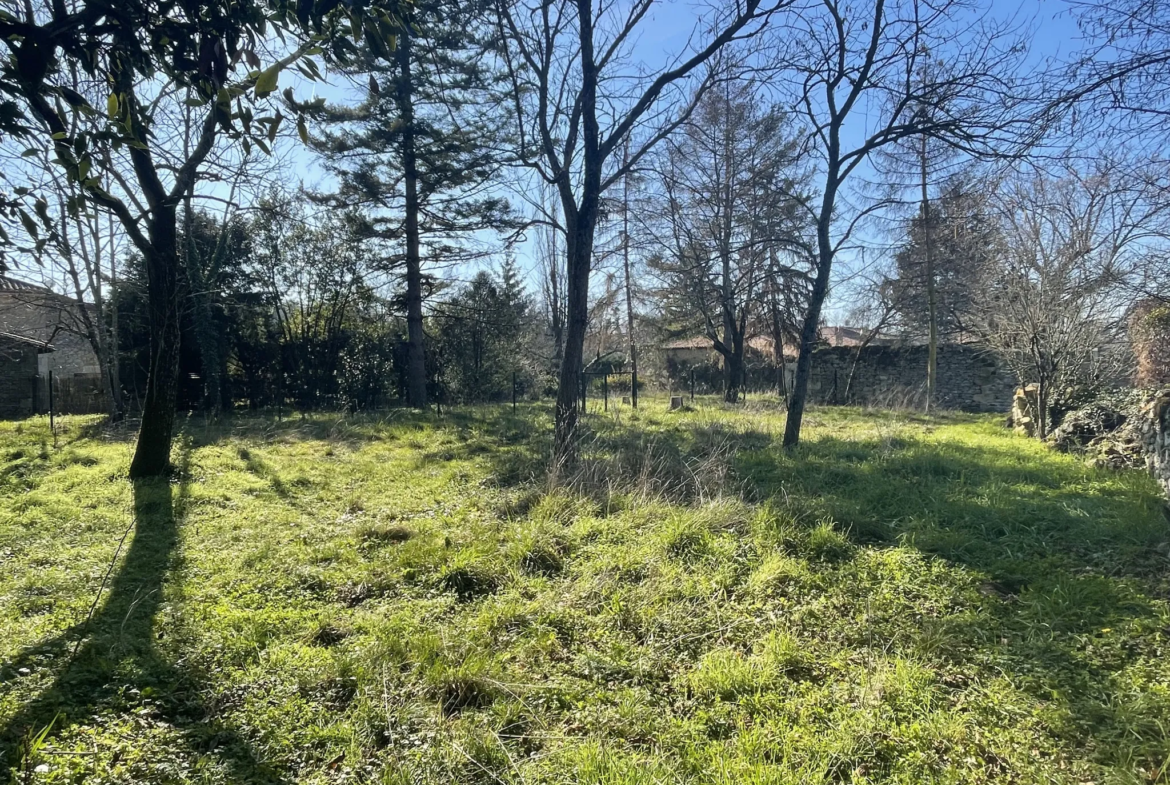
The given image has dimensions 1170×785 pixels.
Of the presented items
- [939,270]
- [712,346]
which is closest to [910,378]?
[939,270]

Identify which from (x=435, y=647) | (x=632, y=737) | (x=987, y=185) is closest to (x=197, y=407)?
(x=435, y=647)

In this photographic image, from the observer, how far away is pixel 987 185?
7.18m

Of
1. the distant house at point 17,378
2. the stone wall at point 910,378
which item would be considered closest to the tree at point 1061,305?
the stone wall at point 910,378

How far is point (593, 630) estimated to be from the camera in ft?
10.5

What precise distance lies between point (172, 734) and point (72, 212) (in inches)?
80.3

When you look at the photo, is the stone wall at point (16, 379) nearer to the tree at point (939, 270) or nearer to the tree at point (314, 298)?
the tree at point (314, 298)

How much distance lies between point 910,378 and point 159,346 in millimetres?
20831

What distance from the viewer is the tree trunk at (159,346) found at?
6.42 meters

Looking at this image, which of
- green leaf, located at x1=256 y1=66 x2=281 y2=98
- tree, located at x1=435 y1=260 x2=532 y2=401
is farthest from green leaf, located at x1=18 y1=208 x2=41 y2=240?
tree, located at x1=435 y1=260 x2=532 y2=401

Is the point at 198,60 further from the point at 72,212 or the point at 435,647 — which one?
the point at 435,647

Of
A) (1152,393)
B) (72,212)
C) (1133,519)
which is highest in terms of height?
(72,212)

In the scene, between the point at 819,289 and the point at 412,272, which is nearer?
the point at 819,289

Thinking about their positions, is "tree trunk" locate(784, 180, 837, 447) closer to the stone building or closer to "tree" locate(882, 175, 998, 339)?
"tree" locate(882, 175, 998, 339)

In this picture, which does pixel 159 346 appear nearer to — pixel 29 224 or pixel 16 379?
pixel 29 224
